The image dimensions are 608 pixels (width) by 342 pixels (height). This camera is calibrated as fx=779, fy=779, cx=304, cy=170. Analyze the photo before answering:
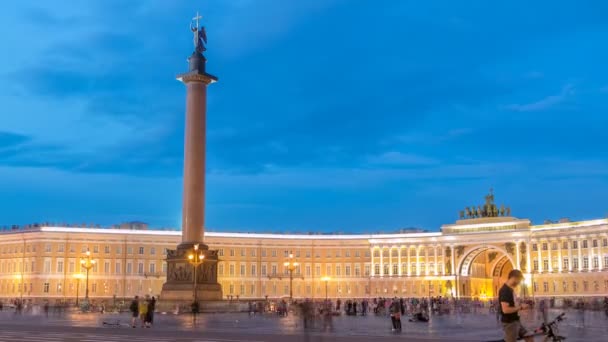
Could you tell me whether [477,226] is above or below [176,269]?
above

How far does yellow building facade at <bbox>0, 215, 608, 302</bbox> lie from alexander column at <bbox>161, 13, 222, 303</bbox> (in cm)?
4678

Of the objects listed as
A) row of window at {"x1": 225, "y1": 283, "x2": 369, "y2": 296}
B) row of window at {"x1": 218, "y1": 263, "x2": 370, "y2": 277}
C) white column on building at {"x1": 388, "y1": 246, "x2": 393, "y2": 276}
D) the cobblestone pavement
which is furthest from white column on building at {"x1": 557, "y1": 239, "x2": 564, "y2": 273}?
the cobblestone pavement

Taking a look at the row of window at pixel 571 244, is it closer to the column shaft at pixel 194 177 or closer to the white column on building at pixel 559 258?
the white column on building at pixel 559 258

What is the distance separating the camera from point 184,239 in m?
51.5

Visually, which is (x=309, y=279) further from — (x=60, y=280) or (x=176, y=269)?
(x=176, y=269)

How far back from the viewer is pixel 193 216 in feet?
170

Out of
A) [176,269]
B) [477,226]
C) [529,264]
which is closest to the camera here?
[176,269]

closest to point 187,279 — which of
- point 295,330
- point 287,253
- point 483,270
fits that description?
point 295,330

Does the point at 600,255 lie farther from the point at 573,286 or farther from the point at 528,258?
the point at 528,258

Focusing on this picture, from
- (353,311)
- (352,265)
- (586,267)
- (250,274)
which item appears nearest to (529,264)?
(586,267)

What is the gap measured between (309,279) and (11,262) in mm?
42971

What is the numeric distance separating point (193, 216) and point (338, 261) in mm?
71759

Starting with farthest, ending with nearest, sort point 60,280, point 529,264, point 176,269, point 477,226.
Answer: point 477,226, point 529,264, point 60,280, point 176,269

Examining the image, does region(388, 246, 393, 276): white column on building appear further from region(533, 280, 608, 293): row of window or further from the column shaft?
the column shaft
